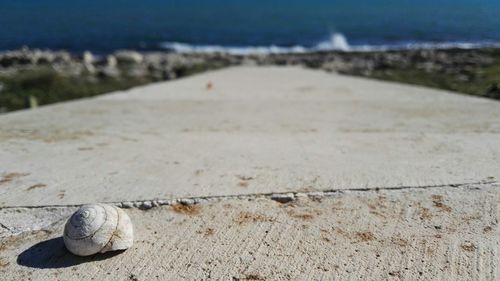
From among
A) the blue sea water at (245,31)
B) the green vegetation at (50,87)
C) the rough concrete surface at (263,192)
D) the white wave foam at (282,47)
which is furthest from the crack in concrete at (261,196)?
the white wave foam at (282,47)

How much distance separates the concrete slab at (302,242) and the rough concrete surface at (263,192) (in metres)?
0.01

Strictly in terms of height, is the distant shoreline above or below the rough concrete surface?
→ below

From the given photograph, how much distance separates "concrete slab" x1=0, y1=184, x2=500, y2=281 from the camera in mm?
3055

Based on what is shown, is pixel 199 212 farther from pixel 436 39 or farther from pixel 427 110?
pixel 436 39

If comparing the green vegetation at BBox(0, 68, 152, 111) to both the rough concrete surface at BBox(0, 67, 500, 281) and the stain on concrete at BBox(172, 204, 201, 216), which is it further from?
the stain on concrete at BBox(172, 204, 201, 216)

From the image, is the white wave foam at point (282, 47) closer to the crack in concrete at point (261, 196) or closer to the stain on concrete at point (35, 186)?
the stain on concrete at point (35, 186)

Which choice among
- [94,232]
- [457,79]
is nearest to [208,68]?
[457,79]

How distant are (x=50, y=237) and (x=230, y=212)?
126 cm

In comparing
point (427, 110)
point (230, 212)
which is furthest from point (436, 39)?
point (230, 212)

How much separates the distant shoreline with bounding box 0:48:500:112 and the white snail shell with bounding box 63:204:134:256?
23.8ft

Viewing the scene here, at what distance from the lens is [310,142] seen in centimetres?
563

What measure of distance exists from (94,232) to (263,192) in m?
1.46

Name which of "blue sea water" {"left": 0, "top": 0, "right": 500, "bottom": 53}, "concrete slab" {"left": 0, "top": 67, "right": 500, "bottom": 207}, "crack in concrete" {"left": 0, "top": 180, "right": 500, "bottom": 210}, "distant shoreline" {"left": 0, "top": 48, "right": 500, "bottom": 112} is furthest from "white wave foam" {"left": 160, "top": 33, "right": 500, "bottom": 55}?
"crack in concrete" {"left": 0, "top": 180, "right": 500, "bottom": 210}

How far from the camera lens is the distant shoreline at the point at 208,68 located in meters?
11.1
